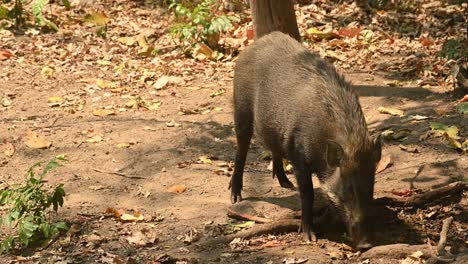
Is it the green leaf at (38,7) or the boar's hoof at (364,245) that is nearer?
the boar's hoof at (364,245)

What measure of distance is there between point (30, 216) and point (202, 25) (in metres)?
5.14

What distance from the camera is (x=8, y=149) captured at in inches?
275

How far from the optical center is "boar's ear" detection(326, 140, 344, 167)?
4.87 meters

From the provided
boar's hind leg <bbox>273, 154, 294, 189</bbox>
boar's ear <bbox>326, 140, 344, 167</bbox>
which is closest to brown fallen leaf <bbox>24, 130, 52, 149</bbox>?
boar's hind leg <bbox>273, 154, 294, 189</bbox>

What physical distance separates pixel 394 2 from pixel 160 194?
6.36 m

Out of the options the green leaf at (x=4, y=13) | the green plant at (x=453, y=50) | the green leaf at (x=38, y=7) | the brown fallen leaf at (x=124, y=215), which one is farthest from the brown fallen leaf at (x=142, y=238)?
the green leaf at (x=4, y=13)

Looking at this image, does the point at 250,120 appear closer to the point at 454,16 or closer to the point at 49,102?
the point at 49,102

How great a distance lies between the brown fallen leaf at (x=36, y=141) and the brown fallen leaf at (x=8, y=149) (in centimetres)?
16

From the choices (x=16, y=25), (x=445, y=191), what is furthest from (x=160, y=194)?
(x=16, y=25)

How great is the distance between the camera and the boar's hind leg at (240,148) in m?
6.10

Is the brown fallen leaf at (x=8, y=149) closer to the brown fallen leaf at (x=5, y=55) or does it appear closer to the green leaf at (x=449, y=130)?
the brown fallen leaf at (x=5, y=55)

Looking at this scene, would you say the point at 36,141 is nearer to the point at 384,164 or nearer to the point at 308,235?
the point at 308,235

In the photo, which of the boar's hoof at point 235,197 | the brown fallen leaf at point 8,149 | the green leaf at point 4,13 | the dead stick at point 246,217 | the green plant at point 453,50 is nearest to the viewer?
the dead stick at point 246,217

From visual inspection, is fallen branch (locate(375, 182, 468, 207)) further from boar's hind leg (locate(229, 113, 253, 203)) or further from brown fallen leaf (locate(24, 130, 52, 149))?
brown fallen leaf (locate(24, 130, 52, 149))
